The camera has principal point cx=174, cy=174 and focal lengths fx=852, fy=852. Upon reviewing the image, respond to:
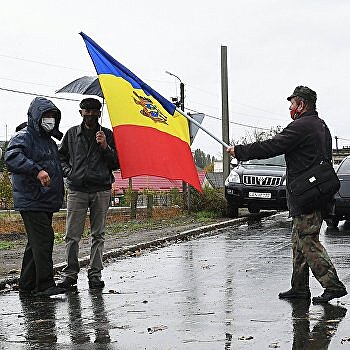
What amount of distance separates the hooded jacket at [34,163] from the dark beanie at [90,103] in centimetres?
42

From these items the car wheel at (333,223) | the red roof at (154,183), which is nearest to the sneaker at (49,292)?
the red roof at (154,183)

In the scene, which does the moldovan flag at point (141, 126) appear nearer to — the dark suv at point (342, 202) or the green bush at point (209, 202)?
the dark suv at point (342, 202)

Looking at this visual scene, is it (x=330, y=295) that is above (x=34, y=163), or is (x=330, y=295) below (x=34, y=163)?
below

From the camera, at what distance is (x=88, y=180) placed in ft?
30.0

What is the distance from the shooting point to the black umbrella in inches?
378

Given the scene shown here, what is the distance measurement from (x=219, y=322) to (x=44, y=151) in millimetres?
2837

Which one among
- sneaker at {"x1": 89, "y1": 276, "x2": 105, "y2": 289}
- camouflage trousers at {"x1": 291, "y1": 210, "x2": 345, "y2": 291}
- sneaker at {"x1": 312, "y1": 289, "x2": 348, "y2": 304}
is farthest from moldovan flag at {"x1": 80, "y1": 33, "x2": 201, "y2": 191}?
sneaker at {"x1": 312, "y1": 289, "x2": 348, "y2": 304}

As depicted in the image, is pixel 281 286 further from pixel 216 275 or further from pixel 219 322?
pixel 219 322

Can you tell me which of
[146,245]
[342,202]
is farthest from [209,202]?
[146,245]

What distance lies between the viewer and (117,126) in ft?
29.6

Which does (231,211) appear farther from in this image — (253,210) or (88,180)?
(88,180)

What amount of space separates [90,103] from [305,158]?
2.52m

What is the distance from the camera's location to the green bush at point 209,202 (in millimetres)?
21125

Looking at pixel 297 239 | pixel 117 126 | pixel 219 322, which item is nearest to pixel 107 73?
pixel 117 126
